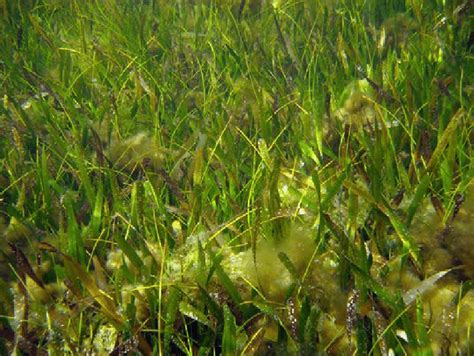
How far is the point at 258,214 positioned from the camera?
157cm

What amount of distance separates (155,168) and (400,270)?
0.89 meters

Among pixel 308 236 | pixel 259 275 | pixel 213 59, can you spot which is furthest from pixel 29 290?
pixel 213 59

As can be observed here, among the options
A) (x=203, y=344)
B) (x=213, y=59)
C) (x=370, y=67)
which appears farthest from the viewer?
(x=213, y=59)

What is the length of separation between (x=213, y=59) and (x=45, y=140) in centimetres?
92

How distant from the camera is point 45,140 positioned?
2381mm

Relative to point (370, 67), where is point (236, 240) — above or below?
below

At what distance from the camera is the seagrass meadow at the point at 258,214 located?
1.40m

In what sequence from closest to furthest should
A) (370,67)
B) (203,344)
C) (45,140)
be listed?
(203,344) → (45,140) → (370,67)

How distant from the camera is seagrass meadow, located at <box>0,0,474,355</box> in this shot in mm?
1396

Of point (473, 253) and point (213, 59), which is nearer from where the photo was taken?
point (473, 253)

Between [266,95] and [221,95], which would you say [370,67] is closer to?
[266,95]

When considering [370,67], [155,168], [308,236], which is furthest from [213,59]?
[308,236]

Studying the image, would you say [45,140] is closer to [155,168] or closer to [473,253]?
[155,168]

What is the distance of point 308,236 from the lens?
1548 millimetres
